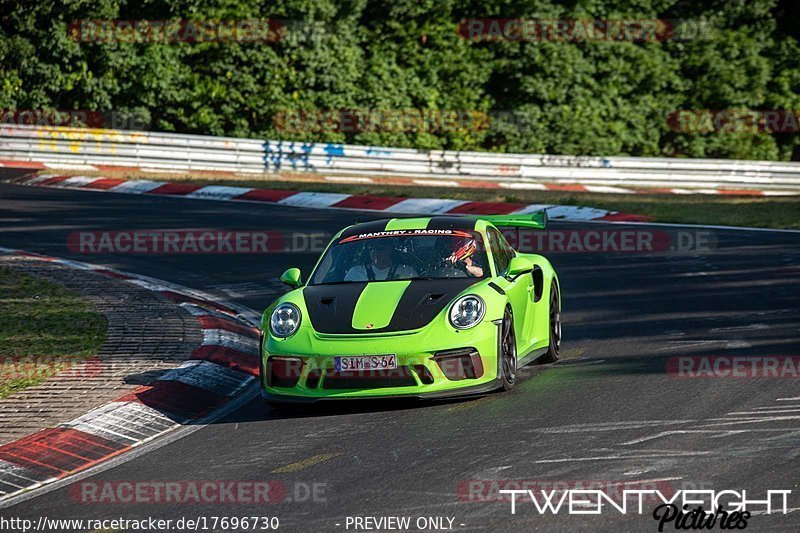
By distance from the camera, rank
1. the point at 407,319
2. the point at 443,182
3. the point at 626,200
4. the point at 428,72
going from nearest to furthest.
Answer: the point at 407,319 < the point at 626,200 < the point at 443,182 < the point at 428,72

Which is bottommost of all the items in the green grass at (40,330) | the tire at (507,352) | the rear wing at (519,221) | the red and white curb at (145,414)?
the green grass at (40,330)

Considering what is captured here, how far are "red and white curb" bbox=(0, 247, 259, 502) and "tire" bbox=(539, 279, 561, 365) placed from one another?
237 cm

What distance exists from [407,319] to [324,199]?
12.8m

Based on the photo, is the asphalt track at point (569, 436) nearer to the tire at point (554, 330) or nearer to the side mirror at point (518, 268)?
the tire at point (554, 330)

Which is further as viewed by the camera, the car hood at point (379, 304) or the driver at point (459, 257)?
the driver at point (459, 257)

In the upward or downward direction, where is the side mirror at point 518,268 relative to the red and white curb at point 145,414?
upward

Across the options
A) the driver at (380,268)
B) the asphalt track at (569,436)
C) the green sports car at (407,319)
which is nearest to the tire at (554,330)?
the green sports car at (407,319)

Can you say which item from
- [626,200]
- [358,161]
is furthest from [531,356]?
[358,161]

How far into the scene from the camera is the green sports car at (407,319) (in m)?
7.89

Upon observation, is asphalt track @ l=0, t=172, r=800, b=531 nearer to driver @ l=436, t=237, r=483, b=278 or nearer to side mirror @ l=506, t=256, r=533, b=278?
side mirror @ l=506, t=256, r=533, b=278

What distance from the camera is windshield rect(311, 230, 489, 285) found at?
29.6 ft

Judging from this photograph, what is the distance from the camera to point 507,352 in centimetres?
841

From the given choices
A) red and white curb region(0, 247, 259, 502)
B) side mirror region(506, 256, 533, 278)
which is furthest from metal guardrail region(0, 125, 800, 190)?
side mirror region(506, 256, 533, 278)

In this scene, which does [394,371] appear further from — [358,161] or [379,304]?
[358,161]
